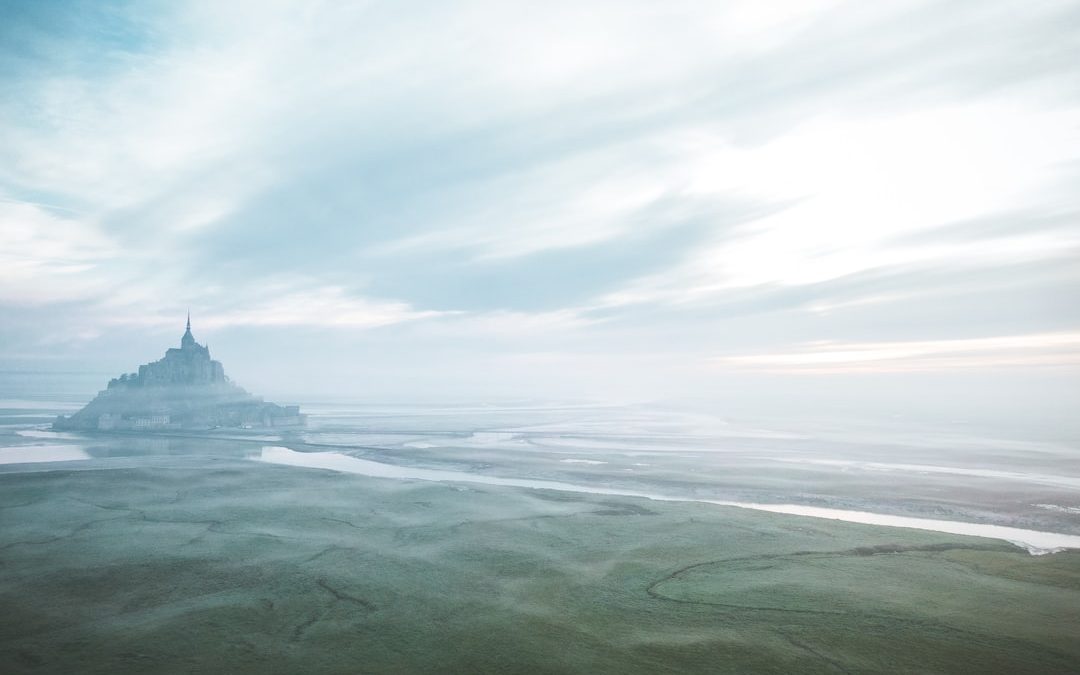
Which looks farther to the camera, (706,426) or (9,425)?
(706,426)

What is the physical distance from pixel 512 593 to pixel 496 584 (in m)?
1.38

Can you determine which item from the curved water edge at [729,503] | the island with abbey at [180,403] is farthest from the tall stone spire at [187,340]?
the curved water edge at [729,503]

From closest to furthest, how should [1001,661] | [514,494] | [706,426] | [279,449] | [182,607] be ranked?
[1001,661] → [182,607] → [514,494] → [279,449] → [706,426]

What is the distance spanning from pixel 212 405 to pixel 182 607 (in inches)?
4657

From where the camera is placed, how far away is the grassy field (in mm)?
18938

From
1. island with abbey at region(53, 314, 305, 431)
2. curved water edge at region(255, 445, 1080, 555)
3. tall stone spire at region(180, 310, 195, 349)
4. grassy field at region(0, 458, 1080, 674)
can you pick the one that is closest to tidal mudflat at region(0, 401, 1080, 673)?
grassy field at region(0, 458, 1080, 674)

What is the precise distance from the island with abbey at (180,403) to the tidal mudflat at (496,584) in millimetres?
66802

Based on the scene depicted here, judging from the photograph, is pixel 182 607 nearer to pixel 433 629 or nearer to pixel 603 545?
pixel 433 629

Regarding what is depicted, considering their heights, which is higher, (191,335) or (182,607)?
(191,335)

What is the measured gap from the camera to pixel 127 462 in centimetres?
6600

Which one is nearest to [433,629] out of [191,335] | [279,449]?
[279,449]

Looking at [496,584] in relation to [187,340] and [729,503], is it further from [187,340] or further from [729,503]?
[187,340]

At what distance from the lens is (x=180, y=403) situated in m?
128

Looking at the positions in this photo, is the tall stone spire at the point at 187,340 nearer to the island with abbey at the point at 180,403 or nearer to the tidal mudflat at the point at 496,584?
the island with abbey at the point at 180,403
